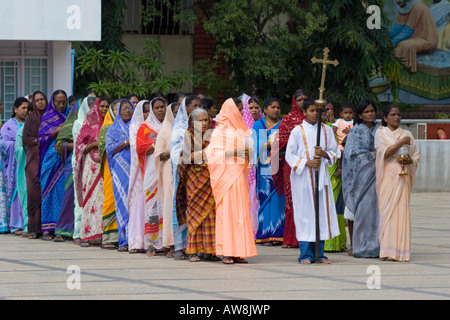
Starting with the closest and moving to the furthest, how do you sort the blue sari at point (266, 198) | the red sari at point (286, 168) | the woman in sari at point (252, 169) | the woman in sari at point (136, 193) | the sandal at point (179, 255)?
the sandal at point (179, 255) < the woman in sari at point (136, 193) < the red sari at point (286, 168) < the blue sari at point (266, 198) < the woman in sari at point (252, 169)

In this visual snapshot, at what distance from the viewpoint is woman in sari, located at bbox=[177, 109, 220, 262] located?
11.7 meters

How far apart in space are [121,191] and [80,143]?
107 centimetres

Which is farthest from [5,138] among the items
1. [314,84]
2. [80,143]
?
[314,84]

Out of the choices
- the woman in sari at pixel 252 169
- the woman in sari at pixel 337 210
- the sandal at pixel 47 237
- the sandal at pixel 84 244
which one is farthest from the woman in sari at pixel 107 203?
the woman in sari at pixel 337 210

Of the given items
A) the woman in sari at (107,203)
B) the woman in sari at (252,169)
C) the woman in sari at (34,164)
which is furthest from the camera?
the woman in sari at (34,164)

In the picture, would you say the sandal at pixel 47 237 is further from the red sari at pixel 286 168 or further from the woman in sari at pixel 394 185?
the woman in sari at pixel 394 185

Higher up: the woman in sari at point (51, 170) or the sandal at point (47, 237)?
the woman in sari at point (51, 170)

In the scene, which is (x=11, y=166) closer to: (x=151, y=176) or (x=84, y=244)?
(x=84, y=244)

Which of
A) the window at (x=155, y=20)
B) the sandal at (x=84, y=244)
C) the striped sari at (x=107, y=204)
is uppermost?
the window at (x=155, y=20)

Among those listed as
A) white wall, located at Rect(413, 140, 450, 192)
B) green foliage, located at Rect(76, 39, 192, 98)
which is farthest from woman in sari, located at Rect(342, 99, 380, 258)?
white wall, located at Rect(413, 140, 450, 192)

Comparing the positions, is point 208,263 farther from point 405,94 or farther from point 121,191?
point 405,94

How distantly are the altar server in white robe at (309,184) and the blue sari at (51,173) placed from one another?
12.7 feet

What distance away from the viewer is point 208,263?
11656 mm

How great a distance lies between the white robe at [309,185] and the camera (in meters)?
11.5
